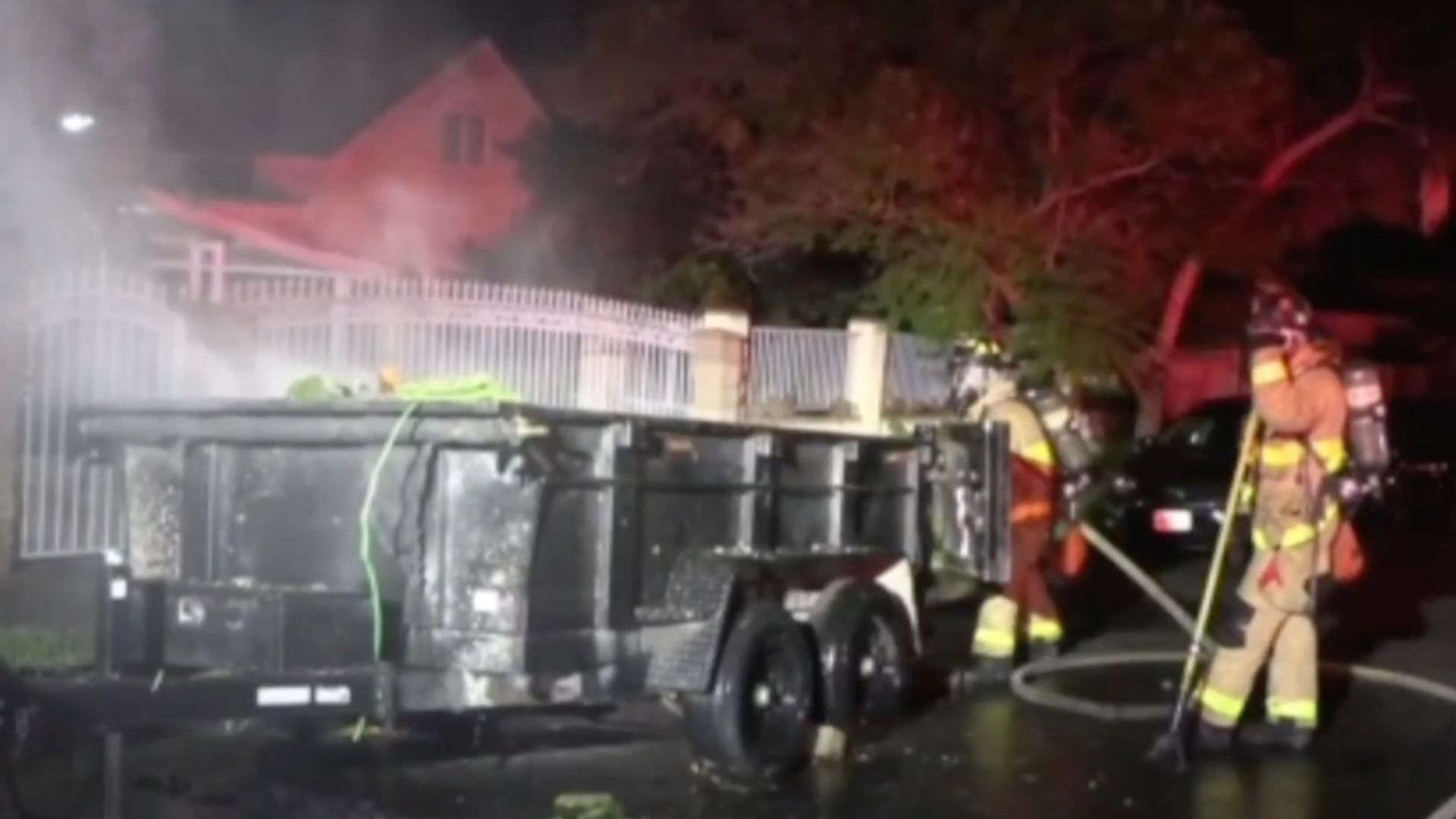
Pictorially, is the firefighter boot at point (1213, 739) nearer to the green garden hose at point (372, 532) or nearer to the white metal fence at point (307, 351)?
the white metal fence at point (307, 351)

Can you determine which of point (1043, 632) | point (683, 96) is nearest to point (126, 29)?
point (683, 96)

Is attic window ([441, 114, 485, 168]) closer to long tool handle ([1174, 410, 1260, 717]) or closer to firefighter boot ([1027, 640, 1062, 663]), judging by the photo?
firefighter boot ([1027, 640, 1062, 663])

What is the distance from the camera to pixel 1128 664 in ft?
44.0

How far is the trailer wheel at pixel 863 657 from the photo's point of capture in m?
9.52

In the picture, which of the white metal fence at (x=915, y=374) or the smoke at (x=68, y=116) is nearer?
A: the smoke at (x=68, y=116)

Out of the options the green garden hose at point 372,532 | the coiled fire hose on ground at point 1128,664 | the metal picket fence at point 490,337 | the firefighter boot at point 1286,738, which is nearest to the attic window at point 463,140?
the metal picket fence at point 490,337

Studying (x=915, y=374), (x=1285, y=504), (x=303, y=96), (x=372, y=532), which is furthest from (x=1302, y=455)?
(x=303, y=96)

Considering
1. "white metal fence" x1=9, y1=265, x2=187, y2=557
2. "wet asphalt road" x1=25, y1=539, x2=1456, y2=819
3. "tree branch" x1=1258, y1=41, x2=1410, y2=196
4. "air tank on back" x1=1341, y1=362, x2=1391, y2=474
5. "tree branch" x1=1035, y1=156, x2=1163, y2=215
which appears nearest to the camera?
"wet asphalt road" x1=25, y1=539, x2=1456, y2=819

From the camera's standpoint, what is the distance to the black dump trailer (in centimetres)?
794

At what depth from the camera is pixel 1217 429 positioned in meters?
21.1

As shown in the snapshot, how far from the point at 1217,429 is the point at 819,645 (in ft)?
40.4

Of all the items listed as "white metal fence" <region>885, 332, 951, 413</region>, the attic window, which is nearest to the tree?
"white metal fence" <region>885, 332, 951, 413</region>

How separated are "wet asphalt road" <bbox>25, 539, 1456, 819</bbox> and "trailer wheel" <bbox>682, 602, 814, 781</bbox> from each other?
0.44 feet

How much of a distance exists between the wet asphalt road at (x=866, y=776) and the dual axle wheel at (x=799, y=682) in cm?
15
